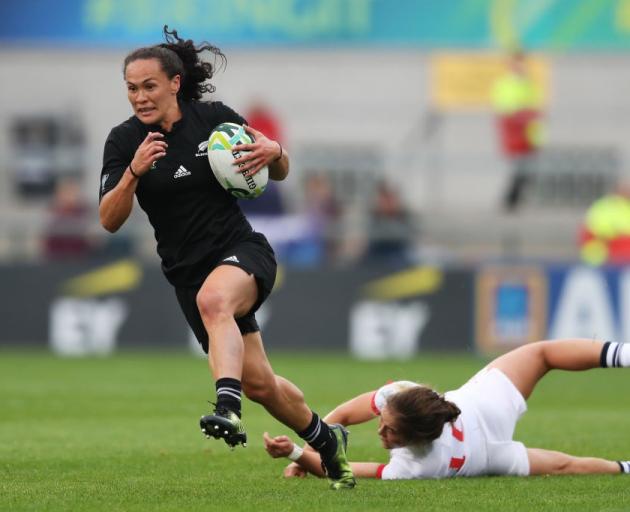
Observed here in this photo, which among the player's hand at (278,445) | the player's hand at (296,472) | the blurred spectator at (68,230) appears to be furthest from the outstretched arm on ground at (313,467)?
the blurred spectator at (68,230)

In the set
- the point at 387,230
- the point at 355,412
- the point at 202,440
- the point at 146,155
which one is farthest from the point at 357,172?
the point at 146,155

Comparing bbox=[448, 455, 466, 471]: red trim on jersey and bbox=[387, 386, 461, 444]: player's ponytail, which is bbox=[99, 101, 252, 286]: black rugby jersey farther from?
bbox=[448, 455, 466, 471]: red trim on jersey

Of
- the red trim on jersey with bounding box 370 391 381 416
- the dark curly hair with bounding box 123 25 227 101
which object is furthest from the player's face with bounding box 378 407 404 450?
the dark curly hair with bounding box 123 25 227 101

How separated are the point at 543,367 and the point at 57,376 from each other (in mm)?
8236

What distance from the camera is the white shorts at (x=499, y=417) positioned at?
25.9 ft

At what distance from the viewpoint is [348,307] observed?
18.5m

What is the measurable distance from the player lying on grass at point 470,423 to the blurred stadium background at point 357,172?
32.8 ft

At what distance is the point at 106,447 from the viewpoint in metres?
9.53

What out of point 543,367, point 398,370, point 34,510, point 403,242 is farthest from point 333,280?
point 34,510

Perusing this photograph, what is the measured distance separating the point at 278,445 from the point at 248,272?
93 cm

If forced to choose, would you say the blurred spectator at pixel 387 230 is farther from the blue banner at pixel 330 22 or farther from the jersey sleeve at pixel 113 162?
the jersey sleeve at pixel 113 162

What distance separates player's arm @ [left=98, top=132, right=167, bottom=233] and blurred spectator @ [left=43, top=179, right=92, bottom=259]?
487 inches

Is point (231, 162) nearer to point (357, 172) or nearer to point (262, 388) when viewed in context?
point (262, 388)

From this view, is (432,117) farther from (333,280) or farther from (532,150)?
(333,280)
